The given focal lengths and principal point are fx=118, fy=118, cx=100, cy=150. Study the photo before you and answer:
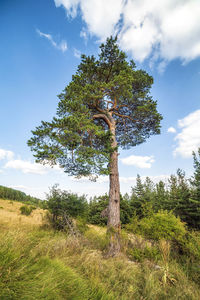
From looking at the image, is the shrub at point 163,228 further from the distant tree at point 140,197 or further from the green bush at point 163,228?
the distant tree at point 140,197

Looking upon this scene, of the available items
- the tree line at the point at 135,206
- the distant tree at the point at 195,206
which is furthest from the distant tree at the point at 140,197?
the distant tree at the point at 195,206

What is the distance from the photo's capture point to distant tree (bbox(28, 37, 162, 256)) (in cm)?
514

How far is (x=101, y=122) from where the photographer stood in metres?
8.92

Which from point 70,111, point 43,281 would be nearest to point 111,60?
point 70,111

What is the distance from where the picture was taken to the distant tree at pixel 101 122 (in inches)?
202

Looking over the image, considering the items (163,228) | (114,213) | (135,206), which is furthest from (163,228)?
(135,206)

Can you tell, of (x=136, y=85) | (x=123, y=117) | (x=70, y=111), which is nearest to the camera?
(x=70, y=111)

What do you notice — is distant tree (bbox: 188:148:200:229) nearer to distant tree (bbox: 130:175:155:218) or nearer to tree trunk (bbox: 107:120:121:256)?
distant tree (bbox: 130:175:155:218)

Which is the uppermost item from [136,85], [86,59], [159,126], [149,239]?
[86,59]

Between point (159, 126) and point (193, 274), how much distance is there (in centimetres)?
664

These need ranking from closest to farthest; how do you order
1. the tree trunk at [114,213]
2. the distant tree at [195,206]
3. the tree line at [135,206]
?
1. the tree trunk at [114,213]
2. the tree line at [135,206]
3. the distant tree at [195,206]

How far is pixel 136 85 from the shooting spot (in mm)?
7754

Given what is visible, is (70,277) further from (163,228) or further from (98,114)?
(98,114)

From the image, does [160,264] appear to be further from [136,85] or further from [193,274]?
[136,85]
